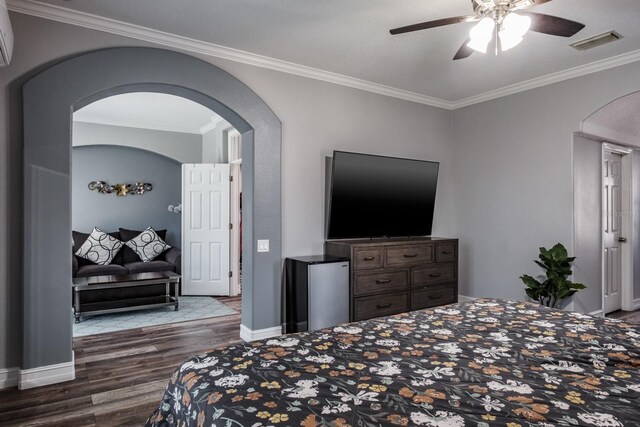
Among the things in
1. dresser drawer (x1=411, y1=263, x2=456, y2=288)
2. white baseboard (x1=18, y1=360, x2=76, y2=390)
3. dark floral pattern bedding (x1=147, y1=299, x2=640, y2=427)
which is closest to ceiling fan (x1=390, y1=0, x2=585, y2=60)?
dark floral pattern bedding (x1=147, y1=299, x2=640, y2=427)

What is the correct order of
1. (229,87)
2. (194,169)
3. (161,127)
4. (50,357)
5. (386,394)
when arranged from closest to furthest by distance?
(386,394) → (50,357) → (229,87) → (194,169) → (161,127)

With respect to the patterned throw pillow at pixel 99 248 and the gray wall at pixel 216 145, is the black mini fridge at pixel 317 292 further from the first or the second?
the patterned throw pillow at pixel 99 248

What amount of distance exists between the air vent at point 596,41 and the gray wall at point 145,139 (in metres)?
5.97

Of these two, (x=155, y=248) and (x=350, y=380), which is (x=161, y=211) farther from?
(x=350, y=380)

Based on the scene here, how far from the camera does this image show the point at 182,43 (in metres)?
3.55

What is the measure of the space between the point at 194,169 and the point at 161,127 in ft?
4.01

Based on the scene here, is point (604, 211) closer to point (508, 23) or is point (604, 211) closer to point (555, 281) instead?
point (555, 281)

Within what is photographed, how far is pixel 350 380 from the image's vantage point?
141 centimetres

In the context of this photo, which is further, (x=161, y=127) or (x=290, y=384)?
(x=161, y=127)

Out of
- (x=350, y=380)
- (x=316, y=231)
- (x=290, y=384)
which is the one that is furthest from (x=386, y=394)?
(x=316, y=231)

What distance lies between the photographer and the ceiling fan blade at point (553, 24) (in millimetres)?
2180

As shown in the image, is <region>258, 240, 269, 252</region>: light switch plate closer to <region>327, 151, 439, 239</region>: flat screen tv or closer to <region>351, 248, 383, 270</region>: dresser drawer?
<region>327, 151, 439, 239</region>: flat screen tv

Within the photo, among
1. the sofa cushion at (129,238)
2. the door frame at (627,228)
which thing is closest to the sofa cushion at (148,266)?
the sofa cushion at (129,238)

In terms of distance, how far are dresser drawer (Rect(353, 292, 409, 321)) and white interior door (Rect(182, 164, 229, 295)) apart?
291cm
